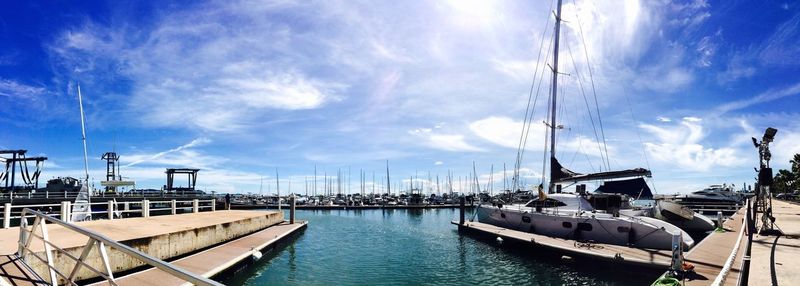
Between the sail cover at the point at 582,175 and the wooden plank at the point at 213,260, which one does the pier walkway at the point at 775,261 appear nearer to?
the sail cover at the point at 582,175

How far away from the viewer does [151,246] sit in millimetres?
14383

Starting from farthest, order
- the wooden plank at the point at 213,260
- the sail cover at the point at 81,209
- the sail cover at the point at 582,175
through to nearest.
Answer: the sail cover at the point at 582,175, the sail cover at the point at 81,209, the wooden plank at the point at 213,260

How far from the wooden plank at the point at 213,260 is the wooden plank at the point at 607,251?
1564 cm

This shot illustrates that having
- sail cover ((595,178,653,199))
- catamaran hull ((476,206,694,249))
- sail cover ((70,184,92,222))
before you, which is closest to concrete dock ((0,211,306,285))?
sail cover ((70,184,92,222))

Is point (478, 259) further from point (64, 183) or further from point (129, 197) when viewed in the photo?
point (64, 183)

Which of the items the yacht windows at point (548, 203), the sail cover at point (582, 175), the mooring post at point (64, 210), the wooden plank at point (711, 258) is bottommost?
the wooden plank at point (711, 258)

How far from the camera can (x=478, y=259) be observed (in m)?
24.6

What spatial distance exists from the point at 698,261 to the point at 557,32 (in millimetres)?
25655

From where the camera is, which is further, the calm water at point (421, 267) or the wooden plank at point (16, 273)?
the calm water at point (421, 267)

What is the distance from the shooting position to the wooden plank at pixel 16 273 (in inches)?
305

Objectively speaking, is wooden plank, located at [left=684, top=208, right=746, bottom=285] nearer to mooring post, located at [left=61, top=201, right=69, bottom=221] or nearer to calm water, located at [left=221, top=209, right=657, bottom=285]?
calm water, located at [left=221, top=209, right=657, bottom=285]

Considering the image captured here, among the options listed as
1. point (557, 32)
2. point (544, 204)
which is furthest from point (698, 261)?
point (557, 32)

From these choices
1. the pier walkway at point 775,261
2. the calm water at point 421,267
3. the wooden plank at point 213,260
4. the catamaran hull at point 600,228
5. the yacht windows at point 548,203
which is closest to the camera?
the pier walkway at point 775,261

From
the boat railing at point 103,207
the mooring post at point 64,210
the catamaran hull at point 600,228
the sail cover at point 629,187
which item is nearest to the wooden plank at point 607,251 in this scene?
the catamaran hull at point 600,228
